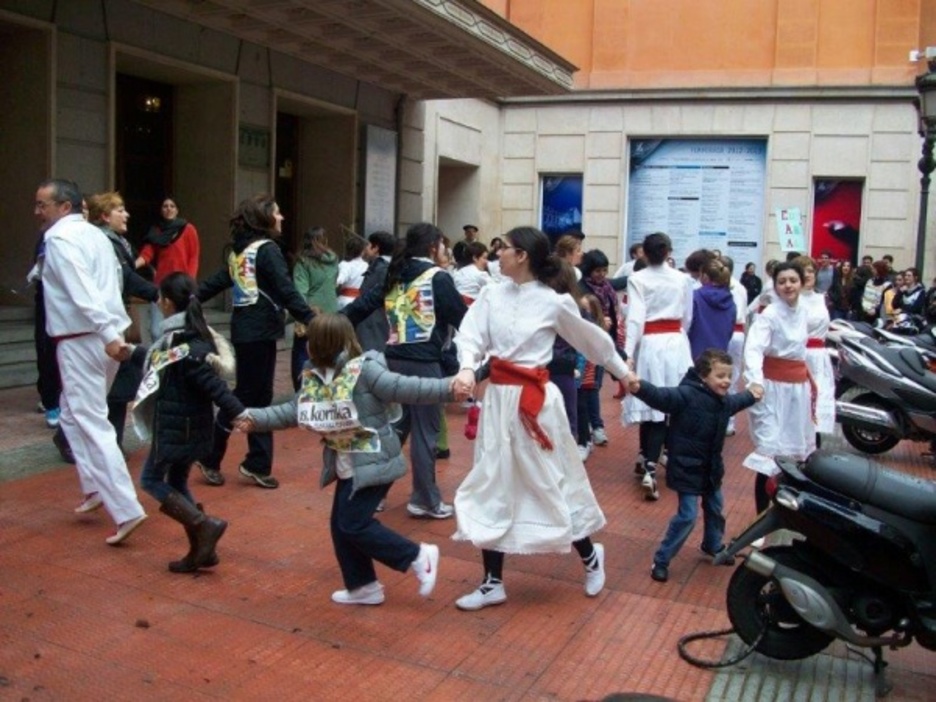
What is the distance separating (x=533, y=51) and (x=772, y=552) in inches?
480

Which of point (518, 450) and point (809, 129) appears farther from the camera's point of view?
point (809, 129)

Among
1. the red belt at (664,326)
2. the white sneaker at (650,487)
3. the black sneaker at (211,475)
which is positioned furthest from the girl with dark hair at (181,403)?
the red belt at (664,326)

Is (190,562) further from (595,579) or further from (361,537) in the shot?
(595,579)

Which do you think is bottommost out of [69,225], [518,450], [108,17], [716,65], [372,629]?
[372,629]

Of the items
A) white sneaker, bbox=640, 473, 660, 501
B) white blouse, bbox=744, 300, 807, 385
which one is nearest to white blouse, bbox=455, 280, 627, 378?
white blouse, bbox=744, 300, 807, 385

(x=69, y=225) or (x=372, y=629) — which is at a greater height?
(x=69, y=225)

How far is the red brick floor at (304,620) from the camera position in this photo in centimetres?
393

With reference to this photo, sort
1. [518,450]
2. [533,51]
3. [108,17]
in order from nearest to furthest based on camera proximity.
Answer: [518,450] → [108,17] → [533,51]

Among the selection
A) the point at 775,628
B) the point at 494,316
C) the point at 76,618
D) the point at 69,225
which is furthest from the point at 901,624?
the point at 69,225

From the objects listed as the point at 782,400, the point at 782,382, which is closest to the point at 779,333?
the point at 782,382

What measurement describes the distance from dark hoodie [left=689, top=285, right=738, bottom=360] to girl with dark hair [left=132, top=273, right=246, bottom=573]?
4705mm

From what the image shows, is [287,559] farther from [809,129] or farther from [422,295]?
[809,129]

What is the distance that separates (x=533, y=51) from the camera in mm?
15203

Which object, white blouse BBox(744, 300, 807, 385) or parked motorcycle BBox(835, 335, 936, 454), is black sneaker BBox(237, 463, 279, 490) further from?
parked motorcycle BBox(835, 335, 936, 454)
